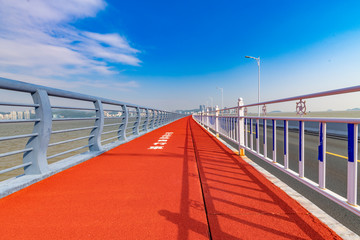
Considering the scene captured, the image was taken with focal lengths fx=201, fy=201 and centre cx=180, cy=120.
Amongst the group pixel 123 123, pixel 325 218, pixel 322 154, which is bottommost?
pixel 325 218

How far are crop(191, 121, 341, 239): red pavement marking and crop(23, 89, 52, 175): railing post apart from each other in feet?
8.10

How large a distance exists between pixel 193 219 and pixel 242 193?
3.03ft

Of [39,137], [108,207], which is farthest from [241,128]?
[39,137]

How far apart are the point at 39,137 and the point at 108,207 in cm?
162

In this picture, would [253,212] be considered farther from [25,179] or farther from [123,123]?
[123,123]

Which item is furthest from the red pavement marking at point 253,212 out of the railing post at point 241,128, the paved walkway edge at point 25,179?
the paved walkway edge at point 25,179

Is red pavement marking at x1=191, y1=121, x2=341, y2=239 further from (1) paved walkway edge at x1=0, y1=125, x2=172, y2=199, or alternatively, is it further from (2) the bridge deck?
(1) paved walkway edge at x1=0, y1=125, x2=172, y2=199

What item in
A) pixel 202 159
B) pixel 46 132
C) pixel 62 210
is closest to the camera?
pixel 62 210

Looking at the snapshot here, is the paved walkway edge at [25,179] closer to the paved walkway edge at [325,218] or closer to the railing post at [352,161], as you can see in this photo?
the paved walkway edge at [325,218]

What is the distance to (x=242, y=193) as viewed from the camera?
2.59 m

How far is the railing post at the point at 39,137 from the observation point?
2.94 m

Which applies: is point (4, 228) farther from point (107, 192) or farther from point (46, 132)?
point (46, 132)

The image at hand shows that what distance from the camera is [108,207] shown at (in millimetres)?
2219

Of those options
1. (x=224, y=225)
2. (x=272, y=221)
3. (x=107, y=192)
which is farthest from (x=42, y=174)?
(x=272, y=221)
